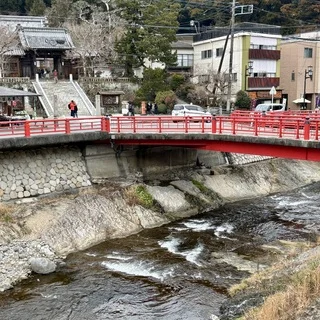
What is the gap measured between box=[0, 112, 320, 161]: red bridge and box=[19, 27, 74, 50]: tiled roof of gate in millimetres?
26966

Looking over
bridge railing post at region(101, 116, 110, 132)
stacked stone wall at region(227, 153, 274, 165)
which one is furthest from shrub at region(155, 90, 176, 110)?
bridge railing post at region(101, 116, 110, 132)

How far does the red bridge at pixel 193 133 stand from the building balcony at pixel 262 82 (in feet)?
84.7

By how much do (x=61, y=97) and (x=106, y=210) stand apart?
2177cm

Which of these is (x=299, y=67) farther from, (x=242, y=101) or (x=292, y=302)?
(x=292, y=302)

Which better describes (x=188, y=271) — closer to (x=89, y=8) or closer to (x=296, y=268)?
(x=296, y=268)

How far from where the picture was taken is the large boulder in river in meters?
17.7

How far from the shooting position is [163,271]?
17781mm

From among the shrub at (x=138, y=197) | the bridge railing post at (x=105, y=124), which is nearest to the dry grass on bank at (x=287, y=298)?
the shrub at (x=138, y=197)

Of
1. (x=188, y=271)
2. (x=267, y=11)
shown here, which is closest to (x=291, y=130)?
(x=188, y=271)

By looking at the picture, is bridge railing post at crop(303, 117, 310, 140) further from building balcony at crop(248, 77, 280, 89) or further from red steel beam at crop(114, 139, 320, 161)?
building balcony at crop(248, 77, 280, 89)

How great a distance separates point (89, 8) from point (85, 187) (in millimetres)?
50671

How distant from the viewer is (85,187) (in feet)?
82.8

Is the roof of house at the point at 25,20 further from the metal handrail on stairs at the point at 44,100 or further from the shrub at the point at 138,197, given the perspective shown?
the shrub at the point at 138,197

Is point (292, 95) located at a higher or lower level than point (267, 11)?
lower
